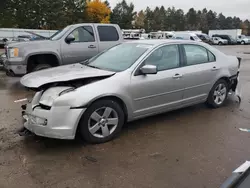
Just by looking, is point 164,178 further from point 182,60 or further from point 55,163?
point 182,60

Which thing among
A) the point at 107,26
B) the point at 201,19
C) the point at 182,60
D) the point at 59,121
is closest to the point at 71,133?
the point at 59,121

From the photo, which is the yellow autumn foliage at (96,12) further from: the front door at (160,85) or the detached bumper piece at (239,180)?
the detached bumper piece at (239,180)

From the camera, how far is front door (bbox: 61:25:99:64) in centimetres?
782

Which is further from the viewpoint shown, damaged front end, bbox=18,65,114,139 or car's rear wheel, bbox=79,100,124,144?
car's rear wheel, bbox=79,100,124,144

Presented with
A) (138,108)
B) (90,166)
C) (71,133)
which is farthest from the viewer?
(138,108)

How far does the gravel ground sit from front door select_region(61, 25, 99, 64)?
3140 mm

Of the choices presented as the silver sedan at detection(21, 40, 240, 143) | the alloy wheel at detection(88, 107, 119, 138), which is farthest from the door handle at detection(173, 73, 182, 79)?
the alloy wheel at detection(88, 107, 119, 138)

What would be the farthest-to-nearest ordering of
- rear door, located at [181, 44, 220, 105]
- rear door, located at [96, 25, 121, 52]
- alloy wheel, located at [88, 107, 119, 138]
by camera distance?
rear door, located at [96, 25, 121, 52] < rear door, located at [181, 44, 220, 105] < alloy wheel, located at [88, 107, 119, 138]

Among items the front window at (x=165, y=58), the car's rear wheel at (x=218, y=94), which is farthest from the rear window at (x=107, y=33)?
the car's rear wheel at (x=218, y=94)

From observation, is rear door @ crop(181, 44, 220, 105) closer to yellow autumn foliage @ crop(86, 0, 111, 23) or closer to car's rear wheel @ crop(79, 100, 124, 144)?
car's rear wheel @ crop(79, 100, 124, 144)

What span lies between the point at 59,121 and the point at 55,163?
0.55 metres

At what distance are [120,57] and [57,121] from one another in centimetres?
180

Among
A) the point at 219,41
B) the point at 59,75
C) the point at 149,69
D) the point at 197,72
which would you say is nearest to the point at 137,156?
the point at 149,69

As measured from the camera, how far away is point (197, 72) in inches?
202
